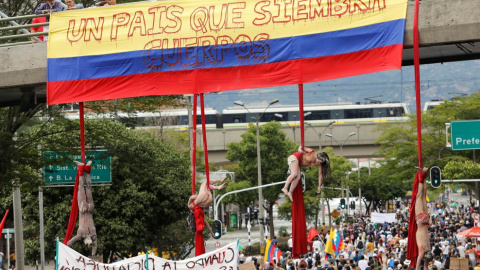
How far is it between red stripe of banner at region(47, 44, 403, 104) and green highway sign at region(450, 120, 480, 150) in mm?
14904

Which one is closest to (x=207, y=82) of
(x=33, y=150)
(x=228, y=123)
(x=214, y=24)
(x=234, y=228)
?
(x=214, y=24)

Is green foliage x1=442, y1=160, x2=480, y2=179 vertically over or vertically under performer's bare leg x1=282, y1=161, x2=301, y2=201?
under

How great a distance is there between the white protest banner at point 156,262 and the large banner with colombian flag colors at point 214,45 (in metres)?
2.40

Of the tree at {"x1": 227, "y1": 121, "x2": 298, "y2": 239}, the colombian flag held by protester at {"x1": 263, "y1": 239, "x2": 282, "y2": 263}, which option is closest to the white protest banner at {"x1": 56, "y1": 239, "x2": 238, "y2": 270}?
the colombian flag held by protester at {"x1": 263, "y1": 239, "x2": 282, "y2": 263}

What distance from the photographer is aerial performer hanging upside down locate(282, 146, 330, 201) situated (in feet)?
38.9

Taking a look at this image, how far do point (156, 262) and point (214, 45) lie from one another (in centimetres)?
331

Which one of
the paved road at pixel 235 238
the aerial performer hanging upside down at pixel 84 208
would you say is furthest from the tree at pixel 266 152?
the aerial performer hanging upside down at pixel 84 208

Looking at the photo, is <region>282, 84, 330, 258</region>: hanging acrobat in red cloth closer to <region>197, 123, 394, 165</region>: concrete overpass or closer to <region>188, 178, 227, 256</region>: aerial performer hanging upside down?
<region>188, 178, 227, 256</region>: aerial performer hanging upside down

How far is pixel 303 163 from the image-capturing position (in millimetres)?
12164

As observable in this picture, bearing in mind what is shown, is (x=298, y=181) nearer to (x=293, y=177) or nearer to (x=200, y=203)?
(x=293, y=177)

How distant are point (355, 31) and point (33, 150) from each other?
12704 mm

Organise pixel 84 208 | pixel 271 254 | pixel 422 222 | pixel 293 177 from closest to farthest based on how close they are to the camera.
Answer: pixel 422 222
pixel 293 177
pixel 84 208
pixel 271 254

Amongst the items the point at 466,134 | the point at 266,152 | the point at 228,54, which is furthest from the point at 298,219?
the point at 266,152

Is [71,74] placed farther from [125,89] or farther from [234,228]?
[234,228]
